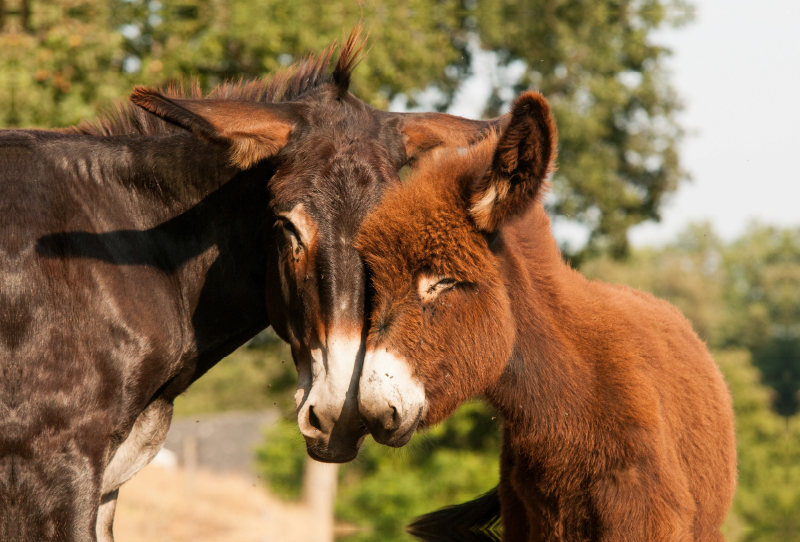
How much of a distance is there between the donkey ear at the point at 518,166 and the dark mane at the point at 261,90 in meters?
1.10

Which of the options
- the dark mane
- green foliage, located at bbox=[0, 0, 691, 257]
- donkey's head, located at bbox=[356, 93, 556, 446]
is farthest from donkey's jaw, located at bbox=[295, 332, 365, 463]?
green foliage, located at bbox=[0, 0, 691, 257]

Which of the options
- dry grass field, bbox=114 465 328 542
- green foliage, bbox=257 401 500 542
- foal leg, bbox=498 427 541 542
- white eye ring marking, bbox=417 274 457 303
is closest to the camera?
white eye ring marking, bbox=417 274 457 303

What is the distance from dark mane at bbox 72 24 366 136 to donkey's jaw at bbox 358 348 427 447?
1.62 meters

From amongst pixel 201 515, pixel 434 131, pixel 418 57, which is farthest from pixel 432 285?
pixel 201 515

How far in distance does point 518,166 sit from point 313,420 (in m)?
1.46

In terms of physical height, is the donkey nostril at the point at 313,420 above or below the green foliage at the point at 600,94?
above

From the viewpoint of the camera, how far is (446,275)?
3.34 m

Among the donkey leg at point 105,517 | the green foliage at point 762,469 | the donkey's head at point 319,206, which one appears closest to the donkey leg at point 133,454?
the donkey leg at point 105,517

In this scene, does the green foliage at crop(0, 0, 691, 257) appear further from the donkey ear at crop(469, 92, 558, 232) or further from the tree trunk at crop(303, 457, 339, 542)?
the tree trunk at crop(303, 457, 339, 542)

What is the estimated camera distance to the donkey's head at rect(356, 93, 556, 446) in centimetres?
315

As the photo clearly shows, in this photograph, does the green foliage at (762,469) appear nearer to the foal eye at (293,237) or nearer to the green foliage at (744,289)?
the green foliage at (744,289)

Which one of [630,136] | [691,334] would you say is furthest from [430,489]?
[691,334]

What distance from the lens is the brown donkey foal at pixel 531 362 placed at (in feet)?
10.6

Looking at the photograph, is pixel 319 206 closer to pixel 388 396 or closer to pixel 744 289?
pixel 388 396
